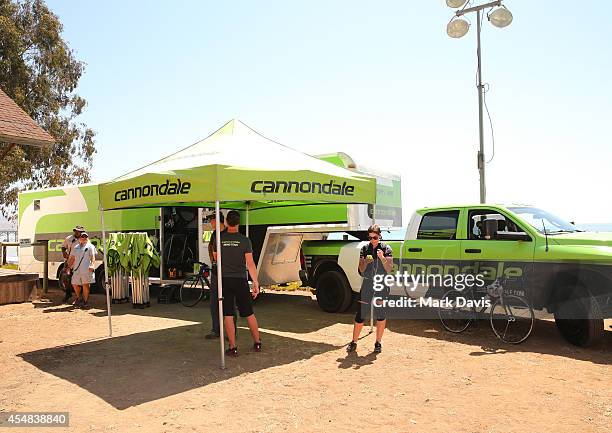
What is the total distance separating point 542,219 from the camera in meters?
8.00

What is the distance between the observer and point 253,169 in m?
6.94

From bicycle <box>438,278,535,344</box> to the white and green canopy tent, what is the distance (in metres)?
2.09

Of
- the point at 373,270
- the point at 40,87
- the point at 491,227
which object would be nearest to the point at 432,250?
the point at 491,227

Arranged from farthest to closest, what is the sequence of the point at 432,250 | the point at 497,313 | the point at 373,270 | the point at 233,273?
the point at 432,250 < the point at 497,313 < the point at 373,270 < the point at 233,273

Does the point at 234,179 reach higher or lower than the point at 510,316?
higher

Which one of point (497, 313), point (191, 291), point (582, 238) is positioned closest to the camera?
point (582, 238)

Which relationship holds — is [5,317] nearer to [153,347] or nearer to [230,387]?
[153,347]

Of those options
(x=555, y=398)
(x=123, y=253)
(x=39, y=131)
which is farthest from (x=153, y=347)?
(x=39, y=131)

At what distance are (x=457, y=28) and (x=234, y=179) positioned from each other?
8.24m

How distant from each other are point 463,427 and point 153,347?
4.79 m

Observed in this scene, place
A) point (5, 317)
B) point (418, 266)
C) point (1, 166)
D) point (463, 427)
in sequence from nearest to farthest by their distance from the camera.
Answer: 1. point (463, 427)
2. point (418, 266)
3. point (5, 317)
4. point (1, 166)

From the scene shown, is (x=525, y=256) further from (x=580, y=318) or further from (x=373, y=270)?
(x=373, y=270)

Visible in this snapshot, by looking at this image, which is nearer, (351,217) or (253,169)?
(253,169)

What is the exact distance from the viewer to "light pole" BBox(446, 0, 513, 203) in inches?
472
